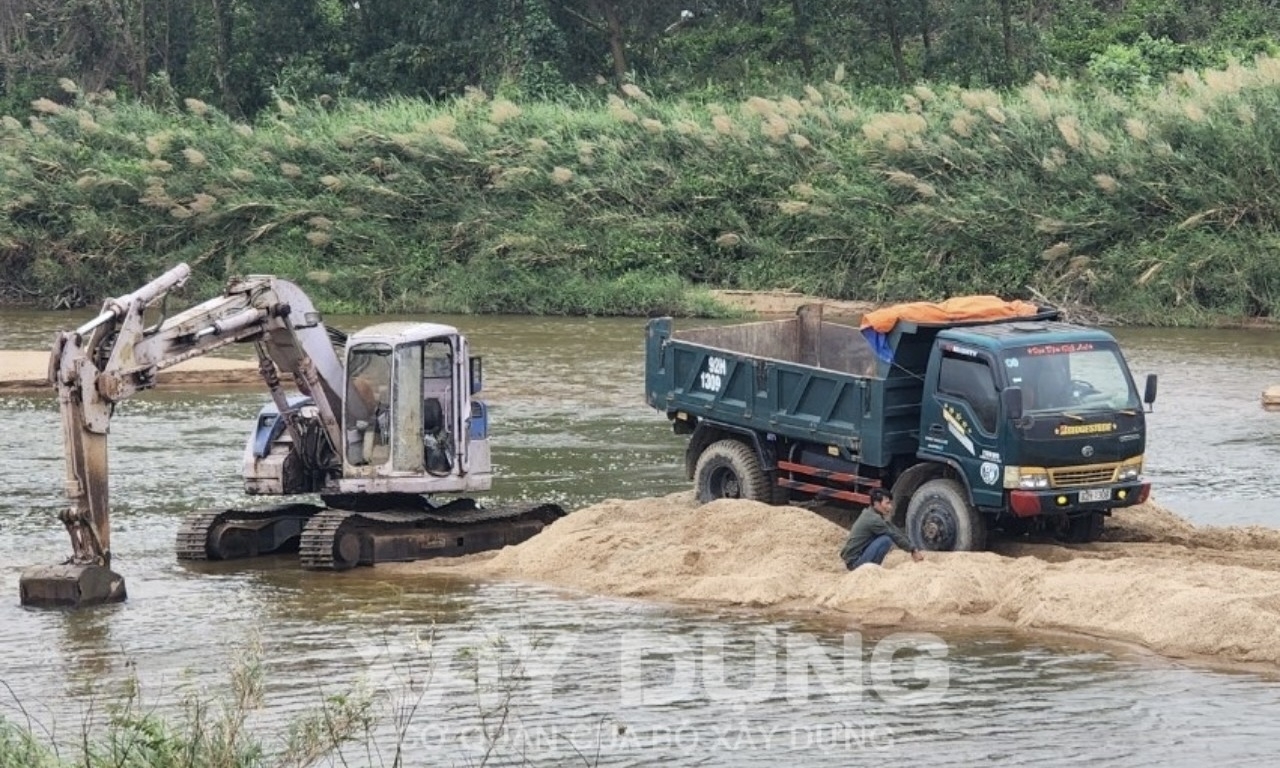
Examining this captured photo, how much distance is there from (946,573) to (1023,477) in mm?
1268

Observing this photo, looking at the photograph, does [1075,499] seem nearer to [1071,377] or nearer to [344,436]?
[1071,377]

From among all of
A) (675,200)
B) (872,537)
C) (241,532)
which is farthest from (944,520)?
(675,200)

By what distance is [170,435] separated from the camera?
27.5 meters

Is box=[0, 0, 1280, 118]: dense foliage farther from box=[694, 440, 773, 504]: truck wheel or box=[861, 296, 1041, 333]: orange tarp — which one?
box=[861, 296, 1041, 333]: orange tarp

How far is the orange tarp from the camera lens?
1909 cm

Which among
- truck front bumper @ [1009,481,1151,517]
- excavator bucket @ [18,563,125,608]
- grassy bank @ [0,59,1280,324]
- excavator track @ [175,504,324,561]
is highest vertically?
grassy bank @ [0,59,1280,324]

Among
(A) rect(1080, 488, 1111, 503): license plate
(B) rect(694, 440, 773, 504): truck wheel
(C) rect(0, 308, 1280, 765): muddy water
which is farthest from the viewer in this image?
(B) rect(694, 440, 773, 504): truck wheel

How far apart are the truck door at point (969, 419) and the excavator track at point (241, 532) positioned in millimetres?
5633

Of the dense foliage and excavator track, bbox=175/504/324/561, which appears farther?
the dense foliage

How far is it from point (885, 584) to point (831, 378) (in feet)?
9.02

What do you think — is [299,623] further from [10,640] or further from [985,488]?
[985,488]

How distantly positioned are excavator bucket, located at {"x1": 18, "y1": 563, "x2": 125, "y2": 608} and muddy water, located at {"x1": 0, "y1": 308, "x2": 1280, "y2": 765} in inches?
6.6

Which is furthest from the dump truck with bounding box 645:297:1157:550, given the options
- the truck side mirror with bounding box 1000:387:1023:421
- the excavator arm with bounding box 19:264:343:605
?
the excavator arm with bounding box 19:264:343:605

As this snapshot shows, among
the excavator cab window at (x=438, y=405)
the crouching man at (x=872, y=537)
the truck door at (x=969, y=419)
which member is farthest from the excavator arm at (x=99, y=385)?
the truck door at (x=969, y=419)
